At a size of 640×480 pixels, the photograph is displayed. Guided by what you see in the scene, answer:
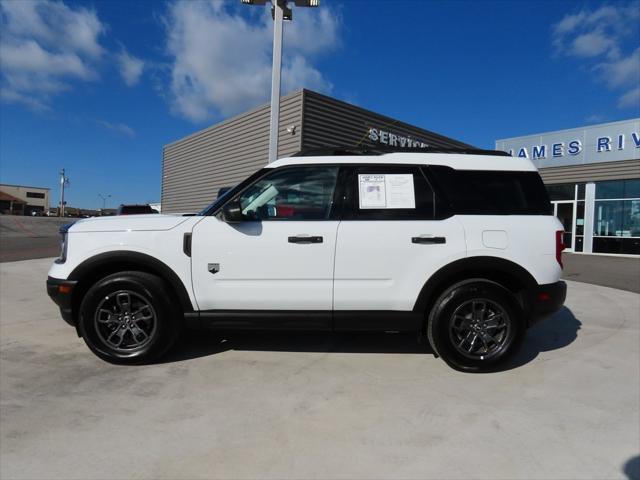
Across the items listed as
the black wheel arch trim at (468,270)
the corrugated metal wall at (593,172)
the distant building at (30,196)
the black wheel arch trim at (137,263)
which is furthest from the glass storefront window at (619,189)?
the distant building at (30,196)

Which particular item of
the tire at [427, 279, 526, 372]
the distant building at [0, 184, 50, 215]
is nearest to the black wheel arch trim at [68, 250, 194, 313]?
the tire at [427, 279, 526, 372]

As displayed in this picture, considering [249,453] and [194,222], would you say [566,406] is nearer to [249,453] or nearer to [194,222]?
[249,453]

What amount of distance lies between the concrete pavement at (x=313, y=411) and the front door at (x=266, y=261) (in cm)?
62

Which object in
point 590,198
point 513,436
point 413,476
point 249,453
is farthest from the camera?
point 590,198

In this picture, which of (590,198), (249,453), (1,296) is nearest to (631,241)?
(590,198)

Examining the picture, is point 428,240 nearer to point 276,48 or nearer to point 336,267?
point 336,267

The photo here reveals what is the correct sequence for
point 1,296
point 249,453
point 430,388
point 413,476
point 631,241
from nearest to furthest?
point 413,476
point 249,453
point 430,388
point 1,296
point 631,241

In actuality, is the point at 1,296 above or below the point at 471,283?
below

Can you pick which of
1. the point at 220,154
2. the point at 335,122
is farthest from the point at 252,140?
the point at 335,122

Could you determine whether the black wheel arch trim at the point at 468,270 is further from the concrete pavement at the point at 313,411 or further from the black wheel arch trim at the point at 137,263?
the black wheel arch trim at the point at 137,263

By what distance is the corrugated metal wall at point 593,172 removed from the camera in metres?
16.2

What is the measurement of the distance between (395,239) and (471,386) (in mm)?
1346

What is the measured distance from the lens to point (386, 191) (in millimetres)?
3709

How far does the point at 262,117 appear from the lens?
632 inches
